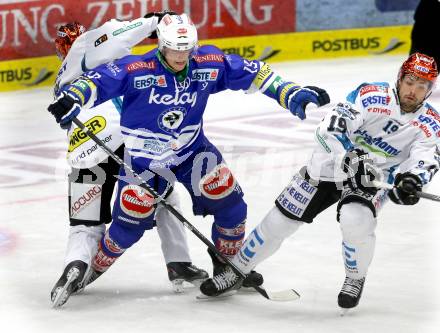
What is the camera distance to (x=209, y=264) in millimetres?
6547

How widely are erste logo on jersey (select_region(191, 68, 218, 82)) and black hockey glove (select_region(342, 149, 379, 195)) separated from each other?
73 centimetres

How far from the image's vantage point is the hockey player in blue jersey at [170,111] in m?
5.77

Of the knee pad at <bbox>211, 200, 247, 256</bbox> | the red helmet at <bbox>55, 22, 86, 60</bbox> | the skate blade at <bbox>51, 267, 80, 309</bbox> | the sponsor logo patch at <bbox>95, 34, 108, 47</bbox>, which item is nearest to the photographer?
the skate blade at <bbox>51, 267, 80, 309</bbox>

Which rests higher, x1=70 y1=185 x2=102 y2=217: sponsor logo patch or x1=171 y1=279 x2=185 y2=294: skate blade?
x1=70 y1=185 x2=102 y2=217: sponsor logo patch

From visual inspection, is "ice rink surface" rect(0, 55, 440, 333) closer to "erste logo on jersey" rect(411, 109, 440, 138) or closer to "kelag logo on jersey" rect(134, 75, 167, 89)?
"erste logo on jersey" rect(411, 109, 440, 138)

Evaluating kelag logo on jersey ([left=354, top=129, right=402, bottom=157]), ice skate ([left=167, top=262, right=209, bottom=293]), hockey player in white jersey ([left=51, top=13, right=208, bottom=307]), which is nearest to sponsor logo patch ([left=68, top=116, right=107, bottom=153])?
hockey player in white jersey ([left=51, top=13, right=208, bottom=307])

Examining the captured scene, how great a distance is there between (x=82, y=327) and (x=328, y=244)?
1841 millimetres

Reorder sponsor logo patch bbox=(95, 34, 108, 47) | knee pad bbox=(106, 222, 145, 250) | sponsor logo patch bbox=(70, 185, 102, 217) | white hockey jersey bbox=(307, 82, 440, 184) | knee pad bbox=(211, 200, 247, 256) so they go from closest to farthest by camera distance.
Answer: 1. white hockey jersey bbox=(307, 82, 440, 184)
2. knee pad bbox=(106, 222, 145, 250)
3. knee pad bbox=(211, 200, 247, 256)
4. sponsor logo patch bbox=(70, 185, 102, 217)
5. sponsor logo patch bbox=(95, 34, 108, 47)

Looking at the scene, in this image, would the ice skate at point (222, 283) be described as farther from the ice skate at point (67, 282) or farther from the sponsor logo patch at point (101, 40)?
the sponsor logo patch at point (101, 40)

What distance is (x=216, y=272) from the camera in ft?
20.2

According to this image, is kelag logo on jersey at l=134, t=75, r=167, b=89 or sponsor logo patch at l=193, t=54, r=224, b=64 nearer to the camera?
kelag logo on jersey at l=134, t=75, r=167, b=89

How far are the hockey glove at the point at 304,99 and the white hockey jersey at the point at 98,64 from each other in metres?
0.88

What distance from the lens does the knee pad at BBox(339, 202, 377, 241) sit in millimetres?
5535

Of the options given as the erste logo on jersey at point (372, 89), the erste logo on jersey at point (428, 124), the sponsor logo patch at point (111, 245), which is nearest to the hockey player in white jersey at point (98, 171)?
the sponsor logo patch at point (111, 245)
